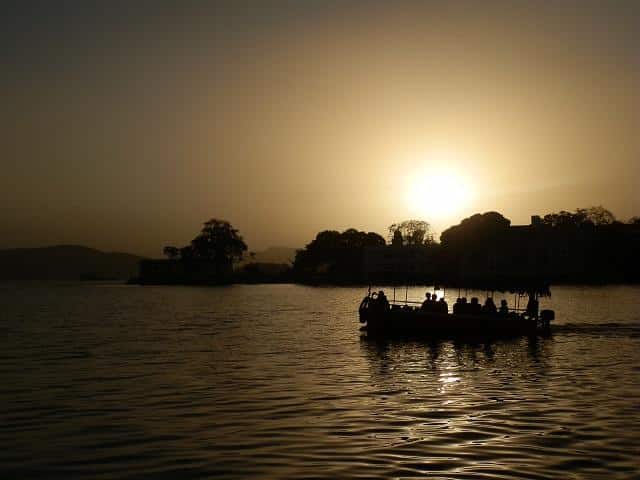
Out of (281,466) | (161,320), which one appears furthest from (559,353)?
(161,320)

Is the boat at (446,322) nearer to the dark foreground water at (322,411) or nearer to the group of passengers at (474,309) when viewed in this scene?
the group of passengers at (474,309)

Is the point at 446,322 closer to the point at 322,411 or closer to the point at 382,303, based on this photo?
the point at 382,303

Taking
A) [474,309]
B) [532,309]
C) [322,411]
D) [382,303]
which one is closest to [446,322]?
[474,309]

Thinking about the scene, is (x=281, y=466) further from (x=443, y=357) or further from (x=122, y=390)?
(x=443, y=357)

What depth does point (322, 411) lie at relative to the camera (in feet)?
62.7

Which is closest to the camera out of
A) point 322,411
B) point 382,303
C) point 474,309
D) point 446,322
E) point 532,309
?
point 322,411

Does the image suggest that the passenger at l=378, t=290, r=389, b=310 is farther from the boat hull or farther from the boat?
the boat hull

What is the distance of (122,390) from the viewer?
23172 millimetres

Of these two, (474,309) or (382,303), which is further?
(382,303)

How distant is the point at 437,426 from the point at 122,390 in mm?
11634

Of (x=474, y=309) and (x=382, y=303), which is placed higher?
(x=382, y=303)

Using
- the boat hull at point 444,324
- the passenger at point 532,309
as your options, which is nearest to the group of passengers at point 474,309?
the boat hull at point 444,324

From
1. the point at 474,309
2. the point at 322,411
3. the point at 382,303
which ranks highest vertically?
the point at 382,303

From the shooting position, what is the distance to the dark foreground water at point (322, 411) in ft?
45.3
